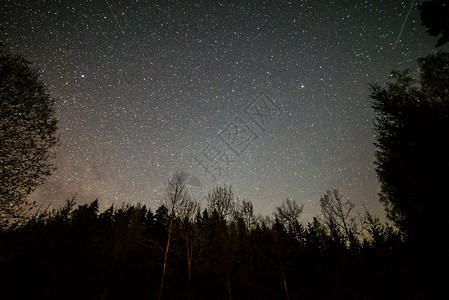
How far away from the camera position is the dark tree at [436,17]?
598 cm

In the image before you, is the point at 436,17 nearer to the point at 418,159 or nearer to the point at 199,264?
the point at 418,159

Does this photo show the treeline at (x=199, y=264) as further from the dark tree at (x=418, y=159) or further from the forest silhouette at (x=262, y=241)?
the dark tree at (x=418, y=159)

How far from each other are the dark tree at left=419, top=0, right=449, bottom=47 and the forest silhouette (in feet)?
0.10

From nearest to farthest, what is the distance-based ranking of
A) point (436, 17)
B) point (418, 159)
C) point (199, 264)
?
point (436, 17), point (418, 159), point (199, 264)

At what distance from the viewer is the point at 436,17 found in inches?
240

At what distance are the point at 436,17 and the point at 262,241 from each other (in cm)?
2145

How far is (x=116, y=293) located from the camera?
66.9 feet

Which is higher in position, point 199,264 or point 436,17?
point 436,17

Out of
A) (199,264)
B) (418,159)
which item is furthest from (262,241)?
(418,159)

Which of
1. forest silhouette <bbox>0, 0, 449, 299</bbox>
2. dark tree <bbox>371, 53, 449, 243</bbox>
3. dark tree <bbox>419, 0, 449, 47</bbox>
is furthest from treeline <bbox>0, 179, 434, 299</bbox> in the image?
dark tree <bbox>419, 0, 449, 47</bbox>

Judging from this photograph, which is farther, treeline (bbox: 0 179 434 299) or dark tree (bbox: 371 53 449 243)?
treeline (bbox: 0 179 434 299)

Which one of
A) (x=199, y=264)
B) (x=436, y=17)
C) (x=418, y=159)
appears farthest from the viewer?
(x=199, y=264)

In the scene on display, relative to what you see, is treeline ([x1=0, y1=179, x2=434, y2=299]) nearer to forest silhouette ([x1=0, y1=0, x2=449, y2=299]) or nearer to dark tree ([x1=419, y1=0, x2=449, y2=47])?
forest silhouette ([x1=0, y1=0, x2=449, y2=299])

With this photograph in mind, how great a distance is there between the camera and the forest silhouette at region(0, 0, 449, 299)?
676 cm
